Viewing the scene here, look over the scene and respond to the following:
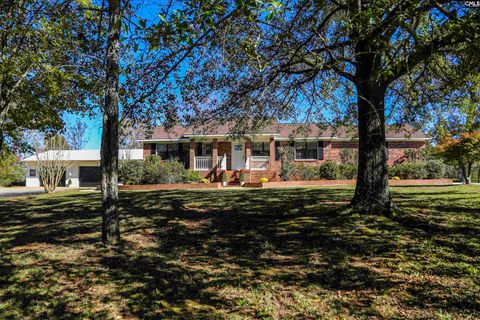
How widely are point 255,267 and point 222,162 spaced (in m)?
20.6

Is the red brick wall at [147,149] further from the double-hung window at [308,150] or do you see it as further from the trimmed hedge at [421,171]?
the trimmed hedge at [421,171]

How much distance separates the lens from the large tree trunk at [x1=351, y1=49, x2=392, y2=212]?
24.2 feet

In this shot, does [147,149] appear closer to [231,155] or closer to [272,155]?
[231,155]

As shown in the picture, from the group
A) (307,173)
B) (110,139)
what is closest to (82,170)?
(307,173)

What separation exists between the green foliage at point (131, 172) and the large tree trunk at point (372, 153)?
1631 cm

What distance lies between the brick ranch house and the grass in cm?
1705

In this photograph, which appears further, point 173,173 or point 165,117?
point 173,173

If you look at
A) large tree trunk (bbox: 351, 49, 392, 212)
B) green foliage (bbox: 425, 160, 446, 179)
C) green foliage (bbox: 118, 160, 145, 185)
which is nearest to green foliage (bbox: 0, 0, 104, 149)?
large tree trunk (bbox: 351, 49, 392, 212)

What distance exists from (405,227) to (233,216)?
379 centimetres

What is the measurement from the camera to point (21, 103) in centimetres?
1229

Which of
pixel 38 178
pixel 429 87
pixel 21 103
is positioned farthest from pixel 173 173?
pixel 38 178

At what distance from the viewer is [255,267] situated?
5020mm

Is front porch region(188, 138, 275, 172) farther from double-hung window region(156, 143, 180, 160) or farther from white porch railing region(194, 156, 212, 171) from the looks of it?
double-hung window region(156, 143, 180, 160)

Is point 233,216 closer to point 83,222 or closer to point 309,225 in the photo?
point 309,225
